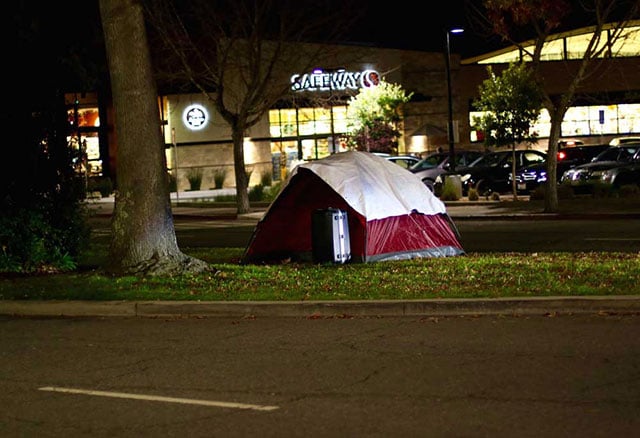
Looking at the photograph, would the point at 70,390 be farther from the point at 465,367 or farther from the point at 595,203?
the point at 595,203

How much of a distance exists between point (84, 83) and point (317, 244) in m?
5.27

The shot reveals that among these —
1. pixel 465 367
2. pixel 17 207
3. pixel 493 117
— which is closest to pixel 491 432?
pixel 465 367

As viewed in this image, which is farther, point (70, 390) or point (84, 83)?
point (84, 83)

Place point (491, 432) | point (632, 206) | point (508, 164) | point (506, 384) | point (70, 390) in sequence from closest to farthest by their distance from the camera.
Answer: point (491, 432) → point (506, 384) → point (70, 390) → point (632, 206) → point (508, 164)

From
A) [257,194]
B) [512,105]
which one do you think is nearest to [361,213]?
[512,105]

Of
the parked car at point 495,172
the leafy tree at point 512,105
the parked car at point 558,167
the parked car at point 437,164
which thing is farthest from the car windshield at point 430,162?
the leafy tree at point 512,105

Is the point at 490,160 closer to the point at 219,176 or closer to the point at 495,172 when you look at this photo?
the point at 495,172

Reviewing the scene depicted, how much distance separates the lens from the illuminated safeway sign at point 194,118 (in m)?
52.2

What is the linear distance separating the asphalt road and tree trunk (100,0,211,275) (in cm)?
310

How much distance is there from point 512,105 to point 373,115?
21019 millimetres

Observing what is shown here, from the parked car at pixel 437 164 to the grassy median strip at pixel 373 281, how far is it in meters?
21.9

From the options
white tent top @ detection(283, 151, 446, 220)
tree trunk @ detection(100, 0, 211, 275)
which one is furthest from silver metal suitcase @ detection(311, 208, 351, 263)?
tree trunk @ detection(100, 0, 211, 275)

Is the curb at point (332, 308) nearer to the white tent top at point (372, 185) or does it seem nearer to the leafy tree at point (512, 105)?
the white tent top at point (372, 185)

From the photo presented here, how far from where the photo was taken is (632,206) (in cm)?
2644
